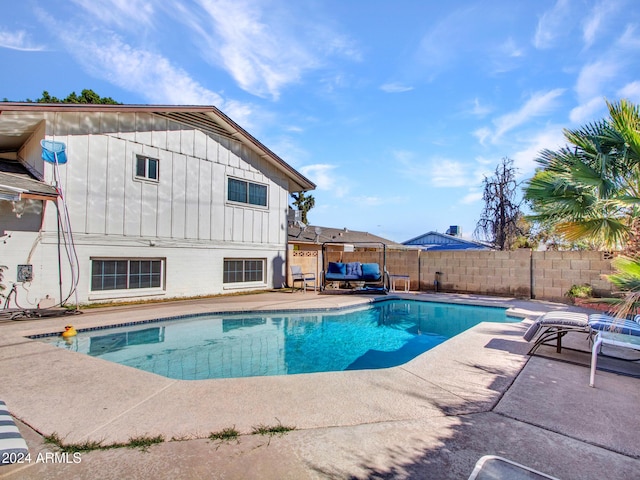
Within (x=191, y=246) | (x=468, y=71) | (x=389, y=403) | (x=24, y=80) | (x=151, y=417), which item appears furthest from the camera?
(x=24, y=80)

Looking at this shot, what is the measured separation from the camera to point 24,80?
16.0 meters

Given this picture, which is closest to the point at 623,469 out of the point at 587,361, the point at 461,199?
the point at 587,361

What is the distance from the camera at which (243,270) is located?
13156 mm

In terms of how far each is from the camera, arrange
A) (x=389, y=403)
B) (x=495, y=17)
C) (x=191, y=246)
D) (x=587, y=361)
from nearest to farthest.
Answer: (x=389, y=403) < (x=587, y=361) < (x=495, y=17) < (x=191, y=246)

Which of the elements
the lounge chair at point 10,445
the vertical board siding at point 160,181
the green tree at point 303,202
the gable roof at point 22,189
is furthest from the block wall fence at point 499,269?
the green tree at point 303,202

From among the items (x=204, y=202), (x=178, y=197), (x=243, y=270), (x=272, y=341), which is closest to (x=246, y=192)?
(x=204, y=202)

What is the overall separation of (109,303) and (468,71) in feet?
42.0

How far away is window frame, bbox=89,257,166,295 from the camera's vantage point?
30.7 ft

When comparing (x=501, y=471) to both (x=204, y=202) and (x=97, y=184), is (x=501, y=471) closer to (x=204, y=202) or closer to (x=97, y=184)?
(x=97, y=184)

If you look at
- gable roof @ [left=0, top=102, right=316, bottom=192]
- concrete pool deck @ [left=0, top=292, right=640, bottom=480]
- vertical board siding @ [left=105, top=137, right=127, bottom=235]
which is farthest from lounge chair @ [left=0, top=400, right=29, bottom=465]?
gable roof @ [left=0, top=102, right=316, bottom=192]

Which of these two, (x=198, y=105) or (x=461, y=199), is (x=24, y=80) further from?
(x=461, y=199)

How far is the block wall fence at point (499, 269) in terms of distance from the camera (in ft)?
34.2

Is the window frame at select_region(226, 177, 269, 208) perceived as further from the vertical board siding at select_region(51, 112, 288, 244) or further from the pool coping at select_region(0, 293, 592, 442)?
the pool coping at select_region(0, 293, 592, 442)

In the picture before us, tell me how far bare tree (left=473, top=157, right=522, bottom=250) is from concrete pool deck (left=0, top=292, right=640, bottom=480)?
48.9 feet
